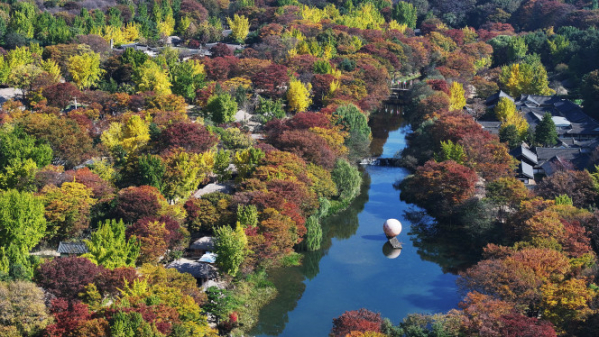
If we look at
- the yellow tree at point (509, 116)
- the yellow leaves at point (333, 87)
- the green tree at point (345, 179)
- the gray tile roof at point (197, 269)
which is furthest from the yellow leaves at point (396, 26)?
the gray tile roof at point (197, 269)

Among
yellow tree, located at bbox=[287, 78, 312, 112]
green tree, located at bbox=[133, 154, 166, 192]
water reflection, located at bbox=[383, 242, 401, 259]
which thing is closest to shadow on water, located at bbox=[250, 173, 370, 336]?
water reflection, located at bbox=[383, 242, 401, 259]

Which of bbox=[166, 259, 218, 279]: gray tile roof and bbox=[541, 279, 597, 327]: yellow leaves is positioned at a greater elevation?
bbox=[541, 279, 597, 327]: yellow leaves

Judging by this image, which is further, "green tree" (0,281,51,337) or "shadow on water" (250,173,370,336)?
"shadow on water" (250,173,370,336)

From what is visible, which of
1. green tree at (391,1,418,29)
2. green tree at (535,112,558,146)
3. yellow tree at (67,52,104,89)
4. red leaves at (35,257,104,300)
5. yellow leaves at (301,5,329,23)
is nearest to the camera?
red leaves at (35,257,104,300)

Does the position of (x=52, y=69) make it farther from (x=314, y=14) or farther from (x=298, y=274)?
(x=314, y=14)

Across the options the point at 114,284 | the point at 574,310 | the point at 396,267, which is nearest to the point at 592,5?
the point at 396,267

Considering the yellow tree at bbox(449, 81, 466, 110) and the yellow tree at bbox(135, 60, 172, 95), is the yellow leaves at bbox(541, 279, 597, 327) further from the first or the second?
the yellow tree at bbox(135, 60, 172, 95)

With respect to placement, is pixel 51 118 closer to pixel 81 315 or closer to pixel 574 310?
pixel 81 315
